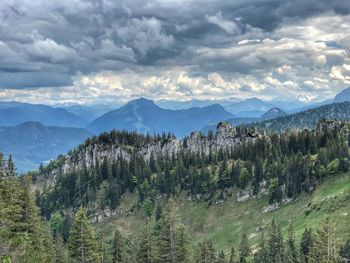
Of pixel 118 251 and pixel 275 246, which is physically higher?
pixel 118 251

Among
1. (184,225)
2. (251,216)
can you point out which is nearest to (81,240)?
(184,225)

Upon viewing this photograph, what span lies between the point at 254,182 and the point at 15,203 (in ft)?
406

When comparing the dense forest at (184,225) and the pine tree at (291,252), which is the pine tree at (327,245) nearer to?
the dense forest at (184,225)

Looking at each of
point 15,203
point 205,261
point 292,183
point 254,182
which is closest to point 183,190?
point 254,182

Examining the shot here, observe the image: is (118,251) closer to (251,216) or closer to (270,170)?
(251,216)

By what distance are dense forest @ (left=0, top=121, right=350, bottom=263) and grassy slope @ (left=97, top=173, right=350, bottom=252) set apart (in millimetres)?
4118

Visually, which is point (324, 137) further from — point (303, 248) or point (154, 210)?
point (303, 248)

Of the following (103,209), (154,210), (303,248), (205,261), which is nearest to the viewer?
(205,261)

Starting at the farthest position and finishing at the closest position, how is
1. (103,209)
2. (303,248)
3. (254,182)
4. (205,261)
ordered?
(103,209), (254,182), (303,248), (205,261)

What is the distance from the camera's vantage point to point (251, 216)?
151 meters

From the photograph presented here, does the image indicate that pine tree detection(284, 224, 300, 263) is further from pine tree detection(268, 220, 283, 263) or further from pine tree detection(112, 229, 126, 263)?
pine tree detection(112, 229, 126, 263)

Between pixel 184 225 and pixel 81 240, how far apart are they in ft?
48.3

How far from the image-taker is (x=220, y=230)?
495 ft

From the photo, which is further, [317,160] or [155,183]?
[155,183]
